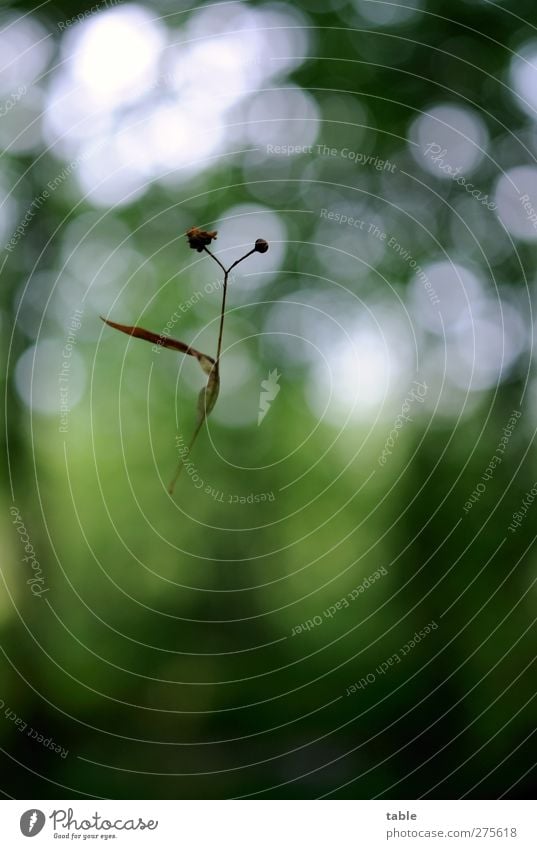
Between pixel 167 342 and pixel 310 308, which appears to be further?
pixel 310 308

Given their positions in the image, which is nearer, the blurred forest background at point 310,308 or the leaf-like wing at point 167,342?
the leaf-like wing at point 167,342

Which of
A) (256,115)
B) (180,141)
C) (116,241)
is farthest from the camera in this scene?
(116,241)

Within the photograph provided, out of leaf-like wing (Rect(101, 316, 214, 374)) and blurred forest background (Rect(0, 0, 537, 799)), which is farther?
blurred forest background (Rect(0, 0, 537, 799))

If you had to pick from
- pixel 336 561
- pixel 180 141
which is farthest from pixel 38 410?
pixel 336 561

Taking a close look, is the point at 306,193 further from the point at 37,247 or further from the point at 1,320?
the point at 1,320

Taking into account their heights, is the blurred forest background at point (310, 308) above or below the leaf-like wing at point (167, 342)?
above

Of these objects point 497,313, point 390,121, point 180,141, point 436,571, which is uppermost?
point 390,121

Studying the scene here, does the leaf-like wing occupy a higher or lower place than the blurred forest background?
lower

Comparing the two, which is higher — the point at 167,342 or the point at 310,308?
the point at 310,308
